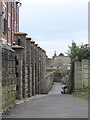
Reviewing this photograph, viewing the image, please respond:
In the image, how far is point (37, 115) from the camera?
950 centimetres

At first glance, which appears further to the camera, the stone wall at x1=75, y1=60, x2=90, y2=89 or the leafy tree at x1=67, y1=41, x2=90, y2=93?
the leafy tree at x1=67, y1=41, x2=90, y2=93

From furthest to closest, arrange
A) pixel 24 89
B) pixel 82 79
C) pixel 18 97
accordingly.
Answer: pixel 82 79 < pixel 24 89 < pixel 18 97

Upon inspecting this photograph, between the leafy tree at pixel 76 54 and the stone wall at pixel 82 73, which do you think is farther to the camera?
the leafy tree at pixel 76 54

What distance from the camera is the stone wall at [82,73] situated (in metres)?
20.2

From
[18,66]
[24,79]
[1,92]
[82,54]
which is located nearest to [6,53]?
[1,92]

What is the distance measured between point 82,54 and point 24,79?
8708mm

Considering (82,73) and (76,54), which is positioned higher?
(76,54)

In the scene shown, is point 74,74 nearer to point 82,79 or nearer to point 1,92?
point 82,79

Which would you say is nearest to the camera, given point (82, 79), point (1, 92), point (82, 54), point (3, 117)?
point (3, 117)

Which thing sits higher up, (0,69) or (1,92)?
(0,69)

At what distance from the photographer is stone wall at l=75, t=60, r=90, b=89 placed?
795 inches

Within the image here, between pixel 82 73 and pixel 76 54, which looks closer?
pixel 82 73

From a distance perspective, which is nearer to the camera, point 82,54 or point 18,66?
point 18,66

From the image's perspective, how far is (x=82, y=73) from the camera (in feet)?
67.1
